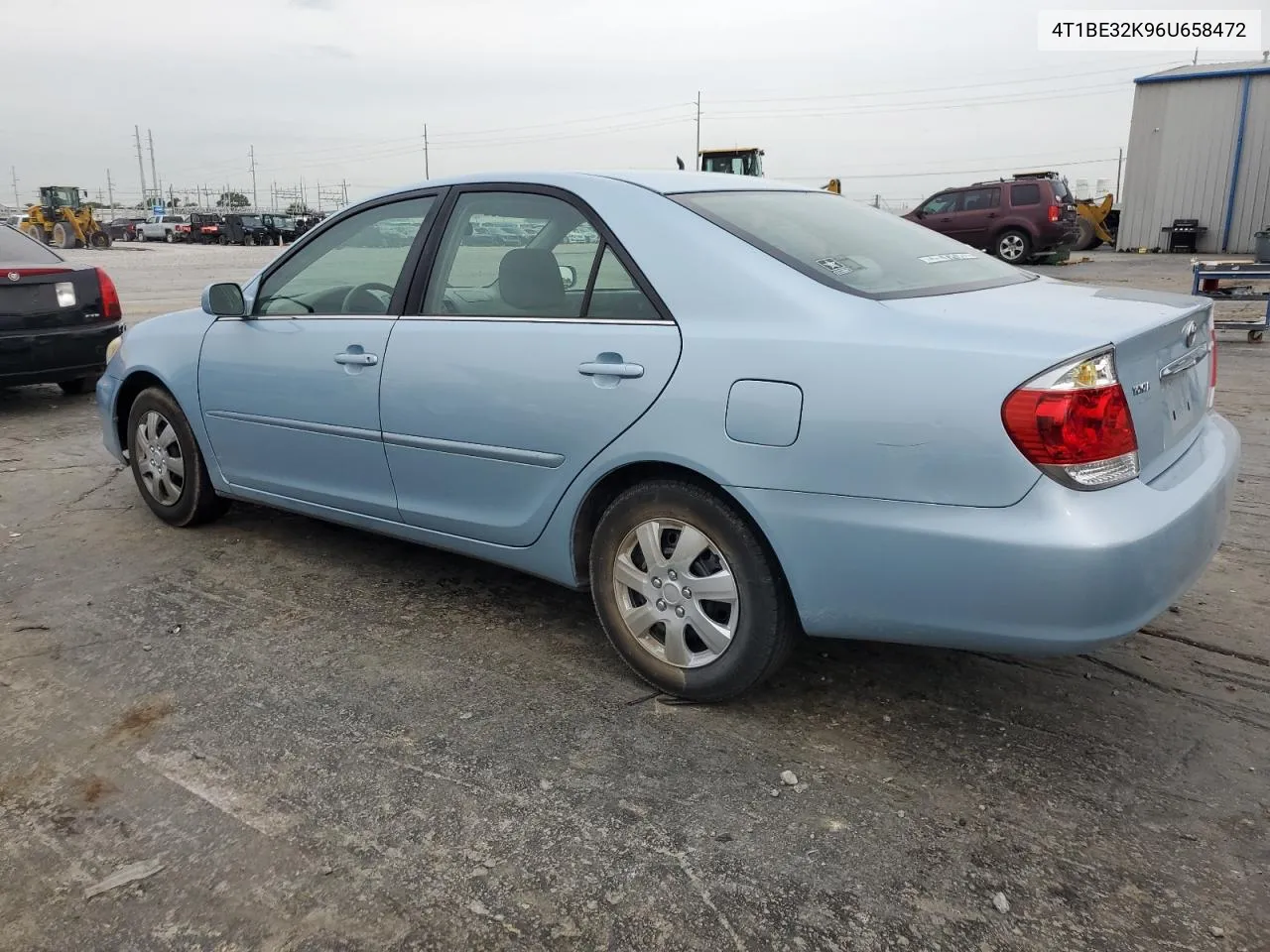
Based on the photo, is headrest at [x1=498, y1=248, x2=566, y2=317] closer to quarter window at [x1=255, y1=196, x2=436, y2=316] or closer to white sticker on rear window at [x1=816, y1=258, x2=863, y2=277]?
quarter window at [x1=255, y1=196, x2=436, y2=316]

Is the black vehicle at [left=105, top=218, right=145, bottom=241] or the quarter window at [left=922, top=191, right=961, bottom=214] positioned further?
the black vehicle at [left=105, top=218, right=145, bottom=241]

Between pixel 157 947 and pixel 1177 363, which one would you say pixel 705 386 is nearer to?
pixel 1177 363

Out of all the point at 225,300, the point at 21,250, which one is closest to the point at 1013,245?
the point at 21,250

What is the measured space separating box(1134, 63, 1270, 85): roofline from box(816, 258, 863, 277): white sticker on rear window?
26685mm

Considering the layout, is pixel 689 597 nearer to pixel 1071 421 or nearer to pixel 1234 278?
pixel 1071 421

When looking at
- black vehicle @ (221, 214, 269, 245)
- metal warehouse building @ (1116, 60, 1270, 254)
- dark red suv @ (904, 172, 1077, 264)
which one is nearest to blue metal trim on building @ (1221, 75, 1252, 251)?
metal warehouse building @ (1116, 60, 1270, 254)

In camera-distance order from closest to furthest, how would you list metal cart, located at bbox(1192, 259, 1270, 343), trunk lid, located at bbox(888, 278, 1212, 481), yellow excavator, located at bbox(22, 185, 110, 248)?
trunk lid, located at bbox(888, 278, 1212, 481)
metal cart, located at bbox(1192, 259, 1270, 343)
yellow excavator, located at bbox(22, 185, 110, 248)

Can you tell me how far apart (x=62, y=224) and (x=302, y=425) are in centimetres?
4532

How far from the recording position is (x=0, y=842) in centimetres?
238

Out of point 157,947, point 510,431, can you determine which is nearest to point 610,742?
point 510,431

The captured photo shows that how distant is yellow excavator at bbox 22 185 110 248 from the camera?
41562 millimetres

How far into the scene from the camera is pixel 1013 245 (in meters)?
20.7

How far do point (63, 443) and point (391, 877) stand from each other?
5503 mm

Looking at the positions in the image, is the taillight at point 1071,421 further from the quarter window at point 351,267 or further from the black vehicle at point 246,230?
the black vehicle at point 246,230
